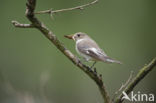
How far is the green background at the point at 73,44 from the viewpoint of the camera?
14.3 ft

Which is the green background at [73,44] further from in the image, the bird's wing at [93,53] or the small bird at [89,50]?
the bird's wing at [93,53]

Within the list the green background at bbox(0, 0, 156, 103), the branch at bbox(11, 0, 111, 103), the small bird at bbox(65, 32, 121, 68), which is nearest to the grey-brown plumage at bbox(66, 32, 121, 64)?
the small bird at bbox(65, 32, 121, 68)

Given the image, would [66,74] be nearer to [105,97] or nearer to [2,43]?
[2,43]

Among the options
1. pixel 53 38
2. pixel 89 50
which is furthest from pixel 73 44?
pixel 53 38

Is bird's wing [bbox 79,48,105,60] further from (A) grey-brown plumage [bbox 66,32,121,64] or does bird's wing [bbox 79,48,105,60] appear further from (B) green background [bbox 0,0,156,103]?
(B) green background [bbox 0,0,156,103]

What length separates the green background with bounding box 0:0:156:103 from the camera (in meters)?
4.35

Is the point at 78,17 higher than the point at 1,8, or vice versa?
the point at 1,8

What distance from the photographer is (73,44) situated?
14.3 ft

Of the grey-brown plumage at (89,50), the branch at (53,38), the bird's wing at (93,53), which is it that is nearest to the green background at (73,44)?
the grey-brown plumage at (89,50)

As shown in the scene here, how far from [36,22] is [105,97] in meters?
0.40

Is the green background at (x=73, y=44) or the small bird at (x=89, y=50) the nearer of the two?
the small bird at (x=89, y=50)

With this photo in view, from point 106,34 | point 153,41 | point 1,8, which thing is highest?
point 1,8

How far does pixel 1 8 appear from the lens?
4.79m

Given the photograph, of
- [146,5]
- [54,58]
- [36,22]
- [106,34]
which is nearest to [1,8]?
[54,58]
